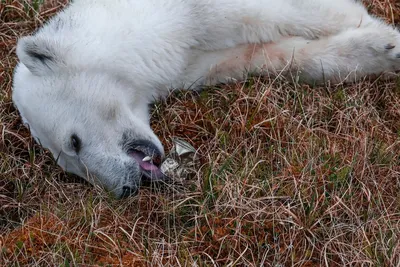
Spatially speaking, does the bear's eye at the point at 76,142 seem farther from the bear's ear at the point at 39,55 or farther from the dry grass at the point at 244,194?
the bear's ear at the point at 39,55

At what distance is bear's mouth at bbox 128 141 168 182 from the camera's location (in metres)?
4.17

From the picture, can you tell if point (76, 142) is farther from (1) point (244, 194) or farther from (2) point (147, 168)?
(1) point (244, 194)

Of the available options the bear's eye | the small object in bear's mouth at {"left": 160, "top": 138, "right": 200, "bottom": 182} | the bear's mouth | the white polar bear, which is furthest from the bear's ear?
the small object in bear's mouth at {"left": 160, "top": 138, "right": 200, "bottom": 182}

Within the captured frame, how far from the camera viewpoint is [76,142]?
167 inches

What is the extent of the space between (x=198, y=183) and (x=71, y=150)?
774 millimetres

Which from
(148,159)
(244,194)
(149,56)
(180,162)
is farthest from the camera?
(149,56)

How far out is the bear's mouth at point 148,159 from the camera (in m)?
4.17

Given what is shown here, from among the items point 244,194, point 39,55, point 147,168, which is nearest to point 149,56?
point 39,55

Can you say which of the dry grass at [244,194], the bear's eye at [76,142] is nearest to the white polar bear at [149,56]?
the bear's eye at [76,142]

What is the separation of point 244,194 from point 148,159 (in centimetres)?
63

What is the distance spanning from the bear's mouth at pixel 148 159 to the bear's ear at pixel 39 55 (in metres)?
0.70

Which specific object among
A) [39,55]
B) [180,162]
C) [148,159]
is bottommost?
[180,162]

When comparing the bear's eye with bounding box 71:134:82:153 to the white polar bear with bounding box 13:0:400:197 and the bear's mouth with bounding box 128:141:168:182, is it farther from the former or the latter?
the bear's mouth with bounding box 128:141:168:182

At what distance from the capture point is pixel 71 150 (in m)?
4.24
